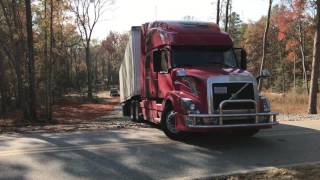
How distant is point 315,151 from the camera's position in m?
10.8

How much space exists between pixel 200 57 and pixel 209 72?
1164 millimetres

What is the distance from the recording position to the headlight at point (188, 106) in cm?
1102

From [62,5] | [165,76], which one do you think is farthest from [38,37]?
[165,76]

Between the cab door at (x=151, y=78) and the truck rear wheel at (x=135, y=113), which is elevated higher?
the cab door at (x=151, y=78)

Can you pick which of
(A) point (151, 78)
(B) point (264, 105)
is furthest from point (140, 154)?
(A) point (151, 78)

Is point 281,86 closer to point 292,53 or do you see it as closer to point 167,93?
point 292,53

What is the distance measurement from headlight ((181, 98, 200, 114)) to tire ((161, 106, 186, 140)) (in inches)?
25.0

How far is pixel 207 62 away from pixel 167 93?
1.35m

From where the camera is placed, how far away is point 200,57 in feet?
41.9

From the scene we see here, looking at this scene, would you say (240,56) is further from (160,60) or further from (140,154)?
(140,154)

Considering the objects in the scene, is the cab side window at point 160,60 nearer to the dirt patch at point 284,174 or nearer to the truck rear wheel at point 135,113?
the truck rear wheel at point 135,113

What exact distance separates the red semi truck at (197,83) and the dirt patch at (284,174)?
2.38 metres

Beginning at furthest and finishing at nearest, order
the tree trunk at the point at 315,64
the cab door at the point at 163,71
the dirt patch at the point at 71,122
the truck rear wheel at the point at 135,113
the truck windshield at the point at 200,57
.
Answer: the tree trunk at the point at 315,64 → the truck rear wheel at the point at 135,113 → the dirt patch at the point at 71,122 → the cab door at the point at 163,71 → the truck windshield at the point at 200,57

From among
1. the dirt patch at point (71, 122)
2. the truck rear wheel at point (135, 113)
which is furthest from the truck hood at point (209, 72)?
the truck rear wheel at point (135, 113)
